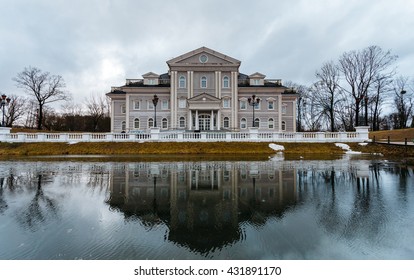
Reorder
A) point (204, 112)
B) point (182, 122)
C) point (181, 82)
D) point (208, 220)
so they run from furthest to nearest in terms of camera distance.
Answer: point (181, 82) < point (182, 122) < point (204, 112) < point (208, 220)

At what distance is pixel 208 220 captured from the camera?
4586 mm

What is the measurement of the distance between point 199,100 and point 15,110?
183 ft

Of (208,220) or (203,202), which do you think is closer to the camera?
(208,220)

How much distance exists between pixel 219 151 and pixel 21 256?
18.6m

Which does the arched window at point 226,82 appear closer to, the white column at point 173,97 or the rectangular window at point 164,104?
the white column at point 173,97

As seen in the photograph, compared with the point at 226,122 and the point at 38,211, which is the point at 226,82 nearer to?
the point at 226,122

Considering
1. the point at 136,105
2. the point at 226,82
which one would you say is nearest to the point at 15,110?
the point at 136,105

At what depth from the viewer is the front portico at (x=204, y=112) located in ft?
125

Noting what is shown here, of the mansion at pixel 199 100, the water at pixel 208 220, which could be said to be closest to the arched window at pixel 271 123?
the mansion at pixel 199 100

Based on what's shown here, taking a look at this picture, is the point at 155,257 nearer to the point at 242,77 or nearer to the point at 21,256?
the point at 21,256

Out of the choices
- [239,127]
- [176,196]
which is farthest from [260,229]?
[239,127]

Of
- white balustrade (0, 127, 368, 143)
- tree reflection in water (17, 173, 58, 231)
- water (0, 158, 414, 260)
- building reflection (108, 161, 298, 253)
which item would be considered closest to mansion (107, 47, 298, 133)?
white balustrade (0, 127, 368, 143)

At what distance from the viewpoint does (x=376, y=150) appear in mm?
20719

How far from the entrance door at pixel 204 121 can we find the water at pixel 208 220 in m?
31.7
